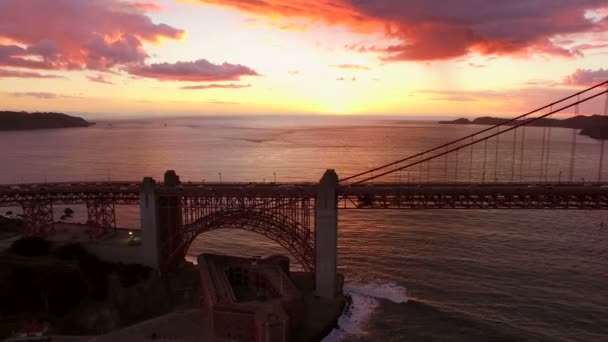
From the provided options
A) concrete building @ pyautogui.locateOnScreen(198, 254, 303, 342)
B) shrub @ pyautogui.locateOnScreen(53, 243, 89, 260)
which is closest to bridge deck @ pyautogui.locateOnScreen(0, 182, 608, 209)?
shrub @ pyautogui.locateOnScreen(53, 243, 89, 260)

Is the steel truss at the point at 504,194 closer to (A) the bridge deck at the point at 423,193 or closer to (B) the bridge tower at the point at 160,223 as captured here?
(A) the bridge deck at the point at 423,193

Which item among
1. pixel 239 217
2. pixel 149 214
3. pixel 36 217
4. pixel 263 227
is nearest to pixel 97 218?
pixel 36 217

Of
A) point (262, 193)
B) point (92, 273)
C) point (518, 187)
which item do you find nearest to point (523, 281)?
point (518, 187)

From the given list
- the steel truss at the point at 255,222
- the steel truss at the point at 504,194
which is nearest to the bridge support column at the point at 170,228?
the steel truss at the point at 255,222

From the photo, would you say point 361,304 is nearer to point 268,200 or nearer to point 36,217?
point 268,200

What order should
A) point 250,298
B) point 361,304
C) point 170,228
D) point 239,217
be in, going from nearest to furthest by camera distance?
point 250,298 < point 361,304 < point 239,217 < point 170,228

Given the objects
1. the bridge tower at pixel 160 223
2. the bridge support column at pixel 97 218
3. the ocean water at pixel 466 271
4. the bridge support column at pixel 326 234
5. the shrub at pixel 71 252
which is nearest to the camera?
the ocean water at pixel 466 271
